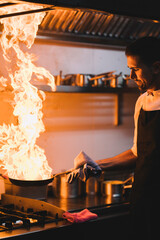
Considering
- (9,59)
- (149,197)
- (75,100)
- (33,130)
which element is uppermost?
(9,59)

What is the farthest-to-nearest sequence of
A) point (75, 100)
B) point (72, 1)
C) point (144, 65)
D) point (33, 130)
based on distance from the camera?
point (75, 100) < point (33, 130) < point (144, 65) < point (72, 1)

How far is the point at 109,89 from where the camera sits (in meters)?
3.29


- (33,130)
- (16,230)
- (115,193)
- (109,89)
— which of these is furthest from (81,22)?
(16,230)

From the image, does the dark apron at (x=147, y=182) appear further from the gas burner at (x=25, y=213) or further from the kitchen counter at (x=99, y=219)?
the gas burner at (x=25, y=213)

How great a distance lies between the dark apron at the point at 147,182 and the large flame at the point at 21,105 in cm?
65

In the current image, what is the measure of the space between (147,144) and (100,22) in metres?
1.34

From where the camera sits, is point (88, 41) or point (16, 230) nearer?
point (16, 230)

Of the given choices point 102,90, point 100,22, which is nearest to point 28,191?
point 102,90

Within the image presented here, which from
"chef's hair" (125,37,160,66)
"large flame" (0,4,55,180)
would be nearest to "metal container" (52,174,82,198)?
"large flame" (0,4,55,180)

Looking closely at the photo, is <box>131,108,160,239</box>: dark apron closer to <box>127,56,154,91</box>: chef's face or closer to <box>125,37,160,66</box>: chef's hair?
<box>127,56,154,91</box>: chef's face

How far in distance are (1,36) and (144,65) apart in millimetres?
1103

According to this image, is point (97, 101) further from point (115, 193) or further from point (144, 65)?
point (144, 65)

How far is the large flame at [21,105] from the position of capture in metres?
2.73

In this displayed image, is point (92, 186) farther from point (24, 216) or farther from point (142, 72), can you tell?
point (142, 72)
